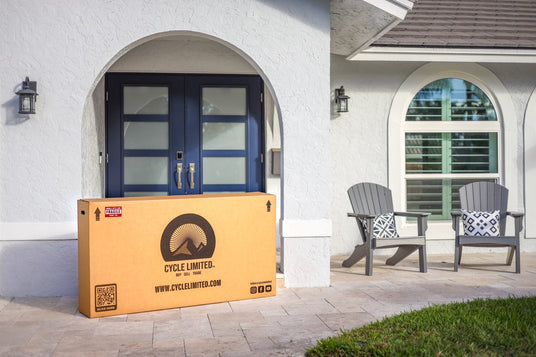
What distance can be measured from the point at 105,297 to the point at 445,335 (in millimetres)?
2745

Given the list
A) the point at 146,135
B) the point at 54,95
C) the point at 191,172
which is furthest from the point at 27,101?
the point at 191,172

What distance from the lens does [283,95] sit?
19.7 ft

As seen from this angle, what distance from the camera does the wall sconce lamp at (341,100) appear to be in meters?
7.94

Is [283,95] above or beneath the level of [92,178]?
above

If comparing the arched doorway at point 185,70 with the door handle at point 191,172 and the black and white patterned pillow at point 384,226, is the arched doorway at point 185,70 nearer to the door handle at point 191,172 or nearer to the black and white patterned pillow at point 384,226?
the door handle at point 191,172

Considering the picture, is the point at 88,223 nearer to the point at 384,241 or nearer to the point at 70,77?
the point at 70,77

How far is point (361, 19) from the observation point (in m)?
6.37

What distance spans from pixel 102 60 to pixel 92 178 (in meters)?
1.77

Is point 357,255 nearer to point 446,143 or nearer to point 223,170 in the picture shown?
point 223,170

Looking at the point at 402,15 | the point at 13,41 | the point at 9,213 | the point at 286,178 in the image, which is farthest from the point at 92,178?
the point at 402,15

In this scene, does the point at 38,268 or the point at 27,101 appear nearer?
the point at 27,101

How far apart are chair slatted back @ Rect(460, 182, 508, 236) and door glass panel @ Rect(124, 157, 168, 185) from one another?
396 centimetres

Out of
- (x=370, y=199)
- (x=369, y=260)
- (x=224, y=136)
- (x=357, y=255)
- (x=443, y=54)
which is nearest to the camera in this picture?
(x=369, y=260)

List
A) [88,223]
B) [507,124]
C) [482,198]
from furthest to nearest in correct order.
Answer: [507,124] < [482,198] < [88,223]
